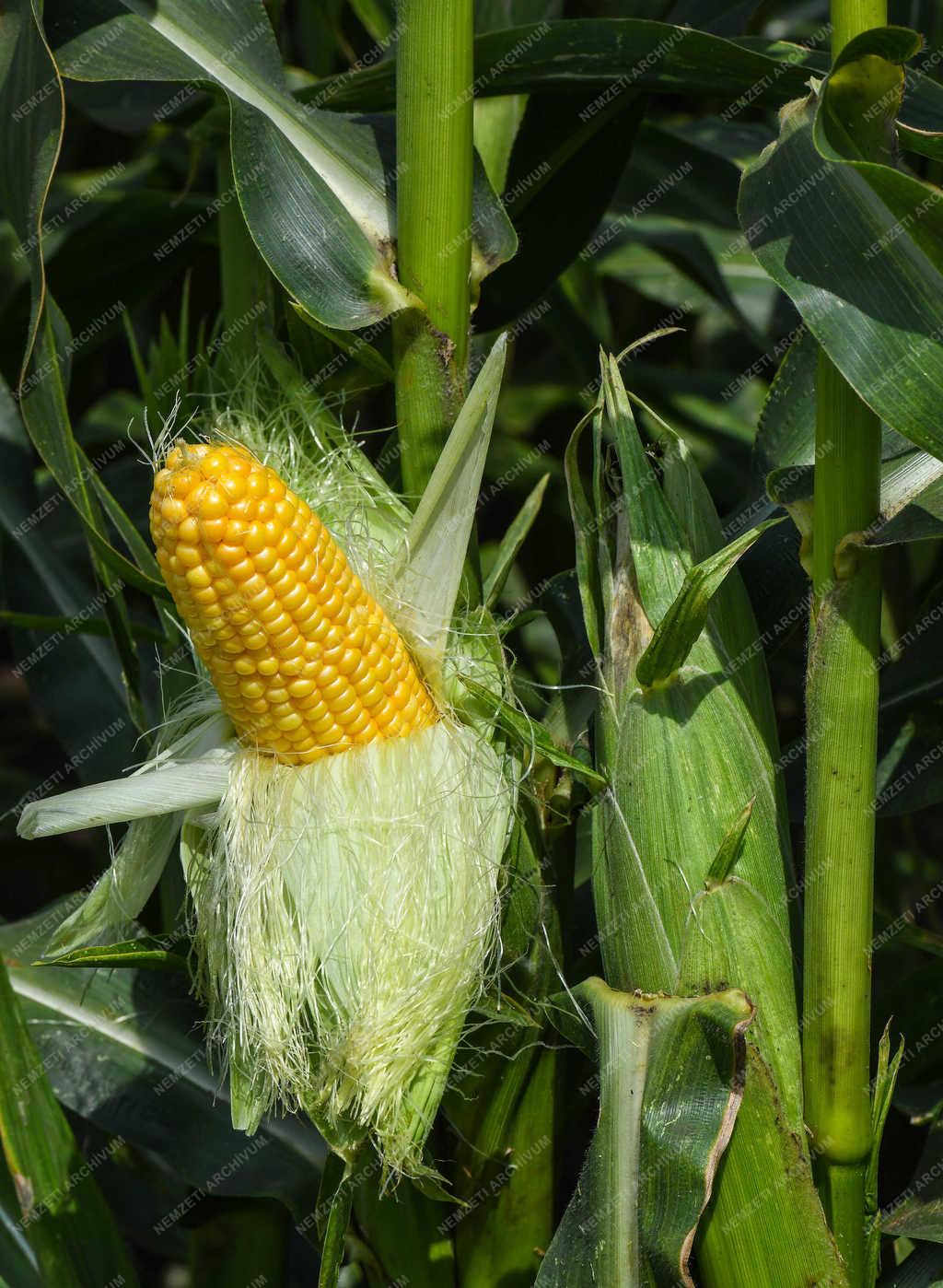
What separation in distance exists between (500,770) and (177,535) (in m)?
0.31

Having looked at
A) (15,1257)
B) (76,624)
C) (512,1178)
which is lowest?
(15,1257)

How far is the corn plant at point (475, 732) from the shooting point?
802 millimetres

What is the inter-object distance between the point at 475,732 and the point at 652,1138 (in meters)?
0.31

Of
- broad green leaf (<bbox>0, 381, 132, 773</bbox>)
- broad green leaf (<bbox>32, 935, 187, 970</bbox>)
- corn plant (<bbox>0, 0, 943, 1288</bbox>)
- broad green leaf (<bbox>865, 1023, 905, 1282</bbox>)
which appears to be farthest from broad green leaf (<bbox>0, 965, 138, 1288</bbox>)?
broad green leaf (<bbox>865, 1023, 905, 1282</bbox>)

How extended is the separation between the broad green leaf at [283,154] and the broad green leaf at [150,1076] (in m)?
0.70

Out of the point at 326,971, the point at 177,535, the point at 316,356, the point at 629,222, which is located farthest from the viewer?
the point at 629,222

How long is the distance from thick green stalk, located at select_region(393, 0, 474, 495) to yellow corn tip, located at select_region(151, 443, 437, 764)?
0.54ft

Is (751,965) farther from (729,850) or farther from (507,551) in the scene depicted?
(507,551)

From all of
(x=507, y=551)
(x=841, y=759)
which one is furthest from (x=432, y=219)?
(x=841, y=759)

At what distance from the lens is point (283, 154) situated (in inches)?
36.8

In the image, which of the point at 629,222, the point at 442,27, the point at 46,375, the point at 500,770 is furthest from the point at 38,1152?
the point at 629,222

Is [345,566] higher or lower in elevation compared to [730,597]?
higher

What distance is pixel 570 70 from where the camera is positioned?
42.2 inches

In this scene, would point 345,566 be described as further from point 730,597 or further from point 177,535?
point 730,597
